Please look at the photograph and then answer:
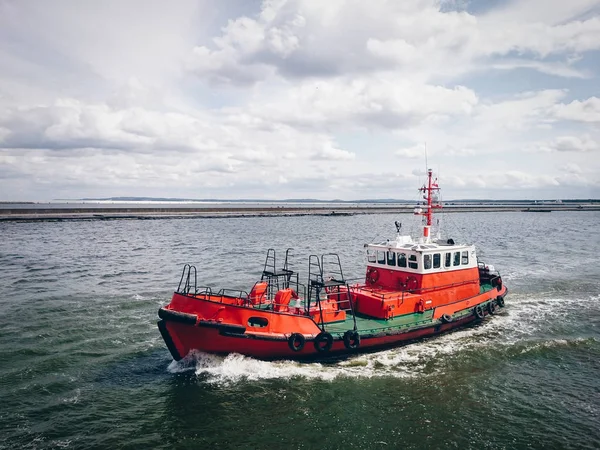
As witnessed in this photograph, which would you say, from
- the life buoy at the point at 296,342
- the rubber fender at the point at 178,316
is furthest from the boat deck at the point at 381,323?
the rubber fender at the point at 178,316

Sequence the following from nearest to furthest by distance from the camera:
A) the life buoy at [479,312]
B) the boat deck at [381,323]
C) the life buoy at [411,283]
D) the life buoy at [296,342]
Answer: the life buoy at [296,342]
the boat deck at [381,323]
the life buoy at [411,283]
the life buoy at [479,312]

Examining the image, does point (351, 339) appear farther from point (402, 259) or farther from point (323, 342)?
point (402, 259)

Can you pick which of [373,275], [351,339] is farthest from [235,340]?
[373,275]

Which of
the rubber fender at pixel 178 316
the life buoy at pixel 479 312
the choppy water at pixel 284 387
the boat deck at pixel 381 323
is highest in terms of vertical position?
the rubber fender at pixel 178 316

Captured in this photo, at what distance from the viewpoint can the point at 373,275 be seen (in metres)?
17.1

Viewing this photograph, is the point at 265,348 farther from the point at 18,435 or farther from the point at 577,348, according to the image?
the point at 577,348

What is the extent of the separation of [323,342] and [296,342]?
91cm

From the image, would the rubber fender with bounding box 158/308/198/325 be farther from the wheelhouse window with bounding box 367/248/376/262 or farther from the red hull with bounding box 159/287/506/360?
Result: the wheelhouse window with bounding box 367/248/376/262

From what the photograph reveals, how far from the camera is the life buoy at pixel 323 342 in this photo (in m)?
12.7

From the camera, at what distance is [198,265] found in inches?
1177

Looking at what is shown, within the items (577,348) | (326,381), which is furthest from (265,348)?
(577,348)

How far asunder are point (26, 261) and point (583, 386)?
32945mm

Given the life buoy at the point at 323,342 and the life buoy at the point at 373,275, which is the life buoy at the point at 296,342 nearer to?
the life buoy at the point at 323,342

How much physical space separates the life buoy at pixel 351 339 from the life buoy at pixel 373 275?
4.32 metres
